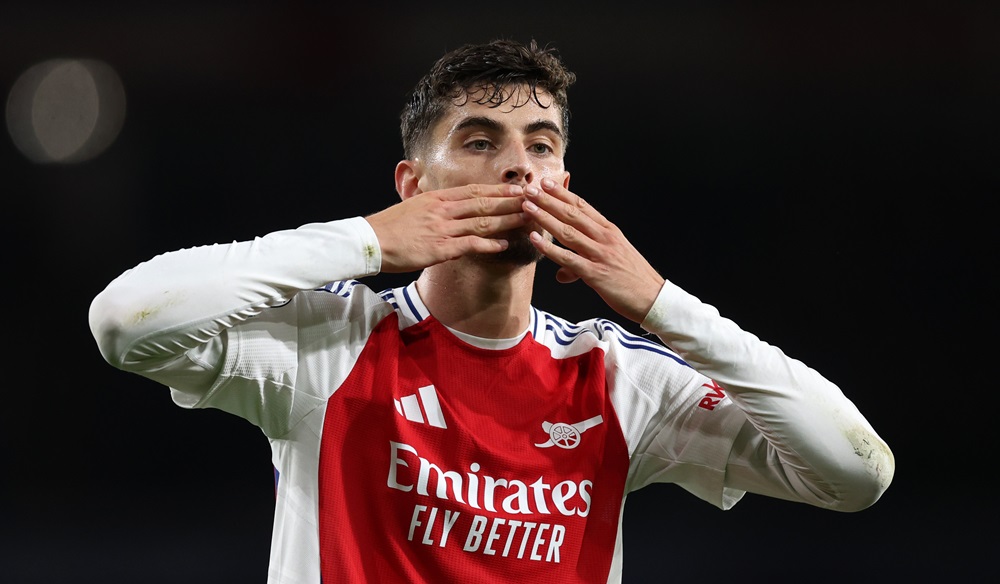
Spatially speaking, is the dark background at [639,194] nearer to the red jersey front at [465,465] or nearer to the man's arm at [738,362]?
the red jersey front at [465,465]

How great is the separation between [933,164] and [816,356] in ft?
2.79

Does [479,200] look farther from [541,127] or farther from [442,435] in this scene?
[442,435]

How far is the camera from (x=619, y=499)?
5.90 ft

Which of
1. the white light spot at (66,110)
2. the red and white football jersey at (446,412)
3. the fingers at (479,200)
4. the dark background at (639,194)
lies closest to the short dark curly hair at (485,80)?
the fingers at (479,200)

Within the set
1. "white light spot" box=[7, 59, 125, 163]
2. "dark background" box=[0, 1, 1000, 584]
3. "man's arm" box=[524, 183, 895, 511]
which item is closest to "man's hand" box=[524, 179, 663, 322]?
"man's arm" box=[524, 183, 895, 511]

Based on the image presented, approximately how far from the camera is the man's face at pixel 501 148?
176 centimetres

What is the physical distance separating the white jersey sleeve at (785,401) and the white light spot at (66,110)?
263cm

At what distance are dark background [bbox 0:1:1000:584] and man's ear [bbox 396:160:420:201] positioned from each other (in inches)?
63.4

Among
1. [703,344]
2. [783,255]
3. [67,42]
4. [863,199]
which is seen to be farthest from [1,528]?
[863,199]

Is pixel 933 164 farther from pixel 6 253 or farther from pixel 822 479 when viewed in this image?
pixel 6 253

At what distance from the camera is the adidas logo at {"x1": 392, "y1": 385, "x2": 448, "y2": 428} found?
1.72m

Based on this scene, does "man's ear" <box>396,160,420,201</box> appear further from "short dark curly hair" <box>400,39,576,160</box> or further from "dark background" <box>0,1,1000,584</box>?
"dark background" <box>0,1,1000,584</box>

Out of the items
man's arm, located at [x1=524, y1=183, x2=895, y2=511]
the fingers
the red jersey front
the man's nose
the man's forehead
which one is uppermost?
the man's forehead

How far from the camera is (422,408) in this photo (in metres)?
1.74
